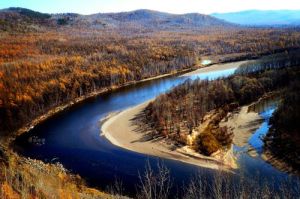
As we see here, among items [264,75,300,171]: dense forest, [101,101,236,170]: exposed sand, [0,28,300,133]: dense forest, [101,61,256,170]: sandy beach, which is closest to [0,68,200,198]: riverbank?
[0,28,300,133]: dense forest

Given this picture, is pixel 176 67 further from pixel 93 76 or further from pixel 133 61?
pixel 93 76

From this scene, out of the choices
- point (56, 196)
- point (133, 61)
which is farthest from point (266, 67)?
point (56, 196)

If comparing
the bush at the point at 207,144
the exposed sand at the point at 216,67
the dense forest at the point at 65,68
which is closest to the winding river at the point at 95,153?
the bush at the point at 207,144

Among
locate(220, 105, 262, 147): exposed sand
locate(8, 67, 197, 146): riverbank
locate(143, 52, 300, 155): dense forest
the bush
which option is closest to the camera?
the bush

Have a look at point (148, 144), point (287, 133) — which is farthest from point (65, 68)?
point (287, 133)

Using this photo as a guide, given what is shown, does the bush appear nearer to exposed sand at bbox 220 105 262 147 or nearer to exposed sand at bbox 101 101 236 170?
exposed sand at bbox 101 101 236 170
